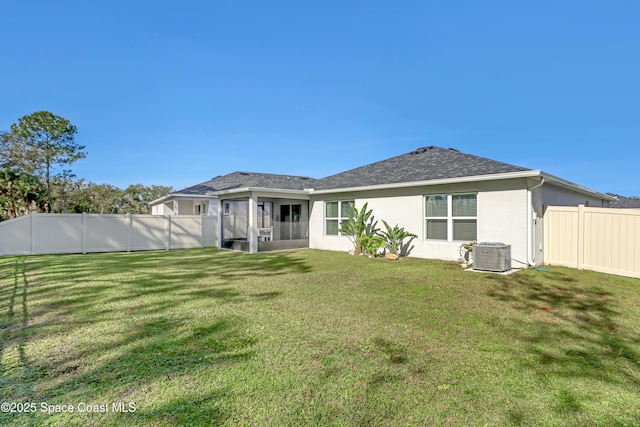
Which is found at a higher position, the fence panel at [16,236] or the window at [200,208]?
the window at [200,208]

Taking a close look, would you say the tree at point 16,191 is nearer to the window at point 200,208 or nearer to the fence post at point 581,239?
the window at point 200,208

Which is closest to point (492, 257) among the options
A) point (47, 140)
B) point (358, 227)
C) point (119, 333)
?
point (358, 227)

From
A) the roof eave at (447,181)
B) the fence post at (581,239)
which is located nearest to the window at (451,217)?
the roof eave at (447,181)

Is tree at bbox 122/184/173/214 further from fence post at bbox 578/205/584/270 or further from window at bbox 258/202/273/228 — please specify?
fence post at bbox 578/205/584/270

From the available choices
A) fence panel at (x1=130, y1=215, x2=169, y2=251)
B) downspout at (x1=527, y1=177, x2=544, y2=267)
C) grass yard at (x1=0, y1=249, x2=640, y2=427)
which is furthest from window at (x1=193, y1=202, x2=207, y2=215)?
downspout at (x1=527, y1=177, x2=544, y2=267)

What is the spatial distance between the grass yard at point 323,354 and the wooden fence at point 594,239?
1661 millimetres

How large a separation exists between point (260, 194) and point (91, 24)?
28.0 ft

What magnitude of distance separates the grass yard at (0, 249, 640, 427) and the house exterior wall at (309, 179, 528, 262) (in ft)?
7.40

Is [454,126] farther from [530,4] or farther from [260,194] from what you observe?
[260,194]

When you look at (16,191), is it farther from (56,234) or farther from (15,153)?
(56,234)

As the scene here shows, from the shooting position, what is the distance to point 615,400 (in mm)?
2531

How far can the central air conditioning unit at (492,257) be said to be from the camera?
7762 mm

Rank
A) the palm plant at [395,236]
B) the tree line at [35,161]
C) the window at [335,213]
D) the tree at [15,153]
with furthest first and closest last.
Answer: the tree at [15,153] < the tree line at [35,161] < the window at [335,213] < the palm plant at [395,236]

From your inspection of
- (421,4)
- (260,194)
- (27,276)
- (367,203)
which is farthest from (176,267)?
(421,4)
